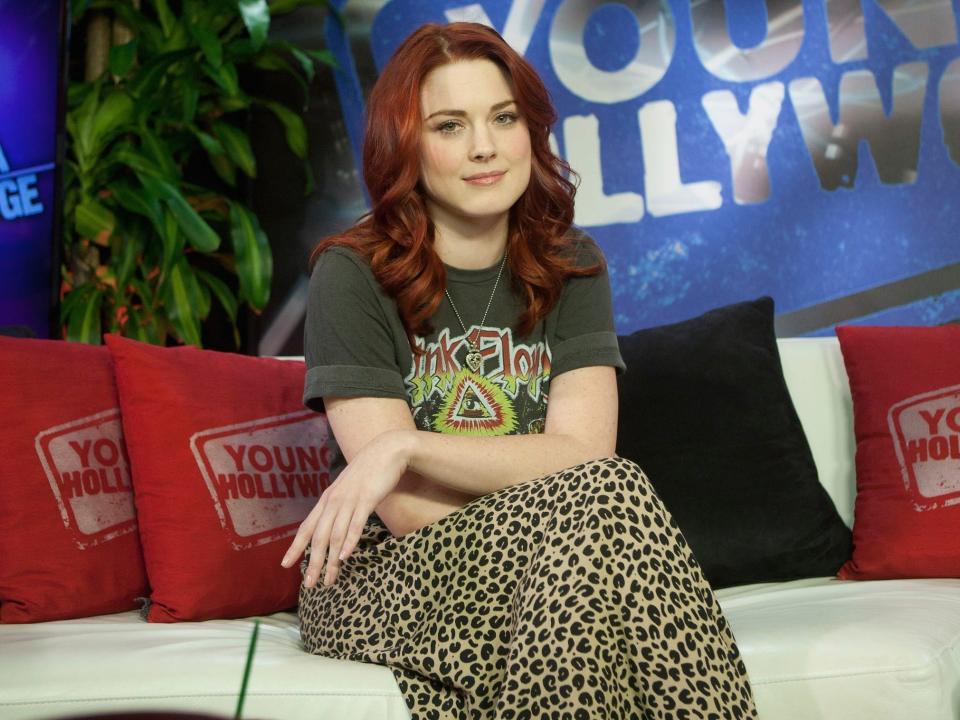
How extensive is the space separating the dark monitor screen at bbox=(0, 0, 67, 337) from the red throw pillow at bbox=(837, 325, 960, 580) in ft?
5.93

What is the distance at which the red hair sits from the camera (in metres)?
1.56

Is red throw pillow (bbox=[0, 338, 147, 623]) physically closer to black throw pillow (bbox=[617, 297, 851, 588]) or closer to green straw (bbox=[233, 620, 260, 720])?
black throw pillow (bbox=[617, 297, 851, 588])

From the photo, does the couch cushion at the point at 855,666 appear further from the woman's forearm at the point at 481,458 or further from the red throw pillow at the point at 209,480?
the red throw pillow at the point at 209,480

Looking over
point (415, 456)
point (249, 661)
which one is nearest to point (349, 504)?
point (415, 456)

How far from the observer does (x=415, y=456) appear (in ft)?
4.35

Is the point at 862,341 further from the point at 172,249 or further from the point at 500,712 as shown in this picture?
→ the point at 172,249

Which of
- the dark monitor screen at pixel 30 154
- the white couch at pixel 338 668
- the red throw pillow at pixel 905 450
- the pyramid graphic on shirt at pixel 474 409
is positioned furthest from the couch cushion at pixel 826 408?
the dark monitor screen at pixel 30 154

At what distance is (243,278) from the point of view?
2863 millimetres

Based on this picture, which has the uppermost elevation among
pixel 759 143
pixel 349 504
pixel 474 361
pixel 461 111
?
pixel 759 143

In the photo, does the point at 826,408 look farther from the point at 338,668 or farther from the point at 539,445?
the point at 338,668

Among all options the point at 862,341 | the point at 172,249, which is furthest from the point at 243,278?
the point at 862,341

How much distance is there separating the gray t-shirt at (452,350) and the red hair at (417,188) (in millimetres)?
24

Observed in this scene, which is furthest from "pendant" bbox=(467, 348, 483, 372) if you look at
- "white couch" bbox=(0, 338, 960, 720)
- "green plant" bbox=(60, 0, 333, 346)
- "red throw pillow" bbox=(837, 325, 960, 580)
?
"green plant" bbox=(60, 0, 333, 346)

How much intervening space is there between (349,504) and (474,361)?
1.29ft
